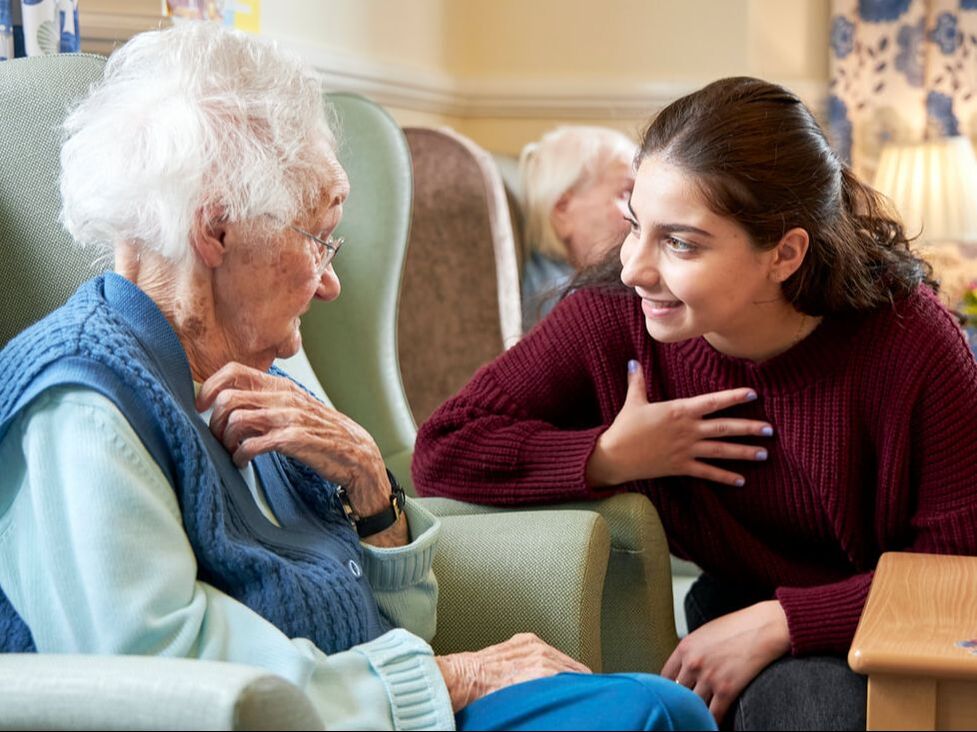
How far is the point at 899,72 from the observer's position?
392 cm

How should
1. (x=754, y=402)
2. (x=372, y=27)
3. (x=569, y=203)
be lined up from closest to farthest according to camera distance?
(x=754, y=402)
(x=569, y=203)
(x=372, y=27)

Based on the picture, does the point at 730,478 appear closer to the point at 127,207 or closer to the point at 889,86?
the point at 127,207

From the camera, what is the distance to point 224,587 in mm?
1176

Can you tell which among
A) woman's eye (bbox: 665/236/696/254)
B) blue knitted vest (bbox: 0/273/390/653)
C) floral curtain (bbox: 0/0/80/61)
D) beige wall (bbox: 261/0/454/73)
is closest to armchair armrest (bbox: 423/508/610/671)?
blue knitted vest (bbox: 0/273/390/653)

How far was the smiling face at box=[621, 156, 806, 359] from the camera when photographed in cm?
146

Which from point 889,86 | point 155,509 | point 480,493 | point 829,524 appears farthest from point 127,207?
point 889,86

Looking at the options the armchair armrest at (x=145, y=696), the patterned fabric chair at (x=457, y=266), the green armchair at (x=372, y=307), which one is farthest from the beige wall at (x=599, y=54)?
the armchair armrest at (x=145, y=696)

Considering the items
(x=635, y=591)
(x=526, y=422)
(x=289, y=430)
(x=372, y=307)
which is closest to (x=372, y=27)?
(x=372, y=307)

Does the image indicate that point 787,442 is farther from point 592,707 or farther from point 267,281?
point 267,281

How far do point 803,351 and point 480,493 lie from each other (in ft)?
1.44

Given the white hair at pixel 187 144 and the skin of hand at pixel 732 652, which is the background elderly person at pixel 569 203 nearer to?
the skin of hand at pixel 732 652

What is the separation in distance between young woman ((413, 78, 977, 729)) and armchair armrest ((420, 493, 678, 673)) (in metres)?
0.05

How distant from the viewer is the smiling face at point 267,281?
4.18ft

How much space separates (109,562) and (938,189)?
3045mm
